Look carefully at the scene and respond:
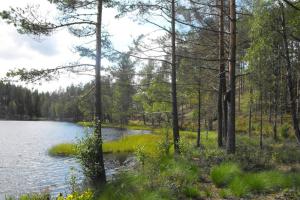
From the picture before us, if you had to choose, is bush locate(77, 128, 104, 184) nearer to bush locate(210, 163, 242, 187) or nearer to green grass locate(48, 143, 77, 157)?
bush locate(210, 163, 242, 187)

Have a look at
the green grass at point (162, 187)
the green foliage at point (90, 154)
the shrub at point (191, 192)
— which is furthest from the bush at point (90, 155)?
the shrub at point (191, 192)

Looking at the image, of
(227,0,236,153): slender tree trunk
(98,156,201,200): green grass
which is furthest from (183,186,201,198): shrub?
(227,0,236,153): slender tree trunk

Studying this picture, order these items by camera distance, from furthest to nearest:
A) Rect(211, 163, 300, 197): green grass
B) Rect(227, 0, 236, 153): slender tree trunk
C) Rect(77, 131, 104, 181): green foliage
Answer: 1. Rect(227, 0, 236, 153): slender tree trunk
2. Rect(77, 131, 104, 181): green foliage
3. Rect(211, 163, 300, 197): green grass

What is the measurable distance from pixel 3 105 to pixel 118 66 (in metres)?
136

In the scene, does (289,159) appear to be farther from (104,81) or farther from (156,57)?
(104,81)

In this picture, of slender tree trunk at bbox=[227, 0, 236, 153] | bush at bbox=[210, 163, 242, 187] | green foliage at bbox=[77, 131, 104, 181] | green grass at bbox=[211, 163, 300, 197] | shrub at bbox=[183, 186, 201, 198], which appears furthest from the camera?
slender tree trunk at bbox=[227, 0, 236, 153]

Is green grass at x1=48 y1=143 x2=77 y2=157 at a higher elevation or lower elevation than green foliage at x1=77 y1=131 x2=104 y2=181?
lower

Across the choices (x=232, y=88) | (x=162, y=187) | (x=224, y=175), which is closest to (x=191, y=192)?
(x=162, y=187)

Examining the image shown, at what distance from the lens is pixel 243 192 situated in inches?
329

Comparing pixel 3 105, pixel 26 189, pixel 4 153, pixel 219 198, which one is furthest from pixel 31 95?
pixel 219 198

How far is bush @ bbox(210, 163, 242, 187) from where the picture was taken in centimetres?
949

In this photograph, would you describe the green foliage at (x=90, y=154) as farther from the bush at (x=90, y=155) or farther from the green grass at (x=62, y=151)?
the green grass at (x=62, y=151)

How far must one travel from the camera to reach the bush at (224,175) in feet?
31.1

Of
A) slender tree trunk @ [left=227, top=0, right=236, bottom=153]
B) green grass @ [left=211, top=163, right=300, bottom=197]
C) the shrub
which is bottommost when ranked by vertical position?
the shrub
